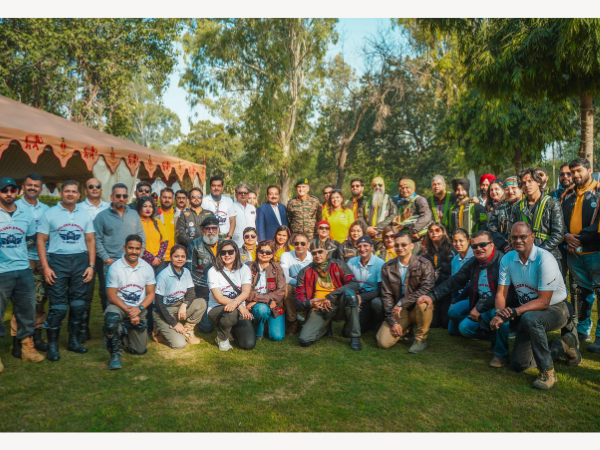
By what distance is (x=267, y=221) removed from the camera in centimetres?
671

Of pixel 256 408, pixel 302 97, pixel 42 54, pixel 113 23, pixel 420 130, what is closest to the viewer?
pixel 256 408

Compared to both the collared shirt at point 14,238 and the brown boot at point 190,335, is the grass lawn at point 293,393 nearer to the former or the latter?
the brown boot at point 190,335

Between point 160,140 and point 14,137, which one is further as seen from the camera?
point 160,140

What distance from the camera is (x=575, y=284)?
188 inches

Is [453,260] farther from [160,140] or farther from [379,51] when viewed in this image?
[160,140]

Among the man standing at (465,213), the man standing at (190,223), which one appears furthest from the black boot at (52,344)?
the man standing at (465,213)

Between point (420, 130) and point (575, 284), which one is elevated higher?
point (420, 130)

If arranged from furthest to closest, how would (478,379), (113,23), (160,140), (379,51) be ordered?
(160,140) < (379,51) < (113,23) < (478,379)

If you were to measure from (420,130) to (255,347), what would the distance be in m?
29.5

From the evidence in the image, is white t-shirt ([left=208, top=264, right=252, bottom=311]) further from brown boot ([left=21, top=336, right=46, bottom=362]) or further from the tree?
the tree

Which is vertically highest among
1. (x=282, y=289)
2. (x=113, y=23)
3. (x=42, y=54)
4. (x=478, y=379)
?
(x=113, y=23)

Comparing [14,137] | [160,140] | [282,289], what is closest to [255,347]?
[282,289]

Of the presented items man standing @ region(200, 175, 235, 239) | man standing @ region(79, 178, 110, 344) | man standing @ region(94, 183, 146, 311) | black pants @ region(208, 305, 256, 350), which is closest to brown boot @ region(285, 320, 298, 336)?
black pants @ region(208, 305, 256, 350)

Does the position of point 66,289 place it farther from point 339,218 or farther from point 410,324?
point 410,324
